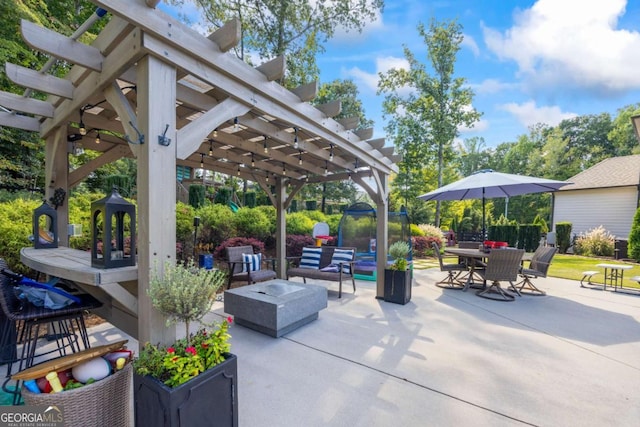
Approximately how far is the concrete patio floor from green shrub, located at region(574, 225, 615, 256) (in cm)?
854

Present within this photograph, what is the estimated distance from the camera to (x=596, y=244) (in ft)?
34.9

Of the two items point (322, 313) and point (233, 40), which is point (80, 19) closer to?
point (233, 40)

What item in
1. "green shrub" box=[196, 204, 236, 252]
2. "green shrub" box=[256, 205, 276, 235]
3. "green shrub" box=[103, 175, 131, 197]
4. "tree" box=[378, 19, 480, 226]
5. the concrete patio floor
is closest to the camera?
the concrete patio floor

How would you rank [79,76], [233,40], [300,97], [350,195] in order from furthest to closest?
[350,195], [300,97], [79,76], [233,40]

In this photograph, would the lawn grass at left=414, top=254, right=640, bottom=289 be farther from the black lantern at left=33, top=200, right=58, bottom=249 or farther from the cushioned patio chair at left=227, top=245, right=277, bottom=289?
the black lantern at left=33, top=200, right=58, bottom=249

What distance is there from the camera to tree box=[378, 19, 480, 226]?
14.0 m

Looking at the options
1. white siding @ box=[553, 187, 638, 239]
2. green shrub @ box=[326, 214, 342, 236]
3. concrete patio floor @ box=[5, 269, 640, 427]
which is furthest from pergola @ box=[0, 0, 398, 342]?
white siding @ box=[553, 187, 638, 239]

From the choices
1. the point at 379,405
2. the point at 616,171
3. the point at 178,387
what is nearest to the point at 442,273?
the point at 379,405

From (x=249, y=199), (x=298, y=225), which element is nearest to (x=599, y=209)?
(x=298, y=225)

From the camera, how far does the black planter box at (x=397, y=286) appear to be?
15.1 ft

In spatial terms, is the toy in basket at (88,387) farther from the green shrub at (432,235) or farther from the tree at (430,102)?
the tree at (430,102)

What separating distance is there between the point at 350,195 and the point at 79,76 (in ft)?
52.6

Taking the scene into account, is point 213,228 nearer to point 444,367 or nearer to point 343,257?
point 343,257

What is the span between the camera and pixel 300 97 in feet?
10.0
